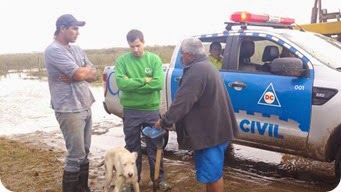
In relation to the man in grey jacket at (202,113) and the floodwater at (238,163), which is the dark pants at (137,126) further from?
the man in grey jacket at (202,113)

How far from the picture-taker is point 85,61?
13.7 ft

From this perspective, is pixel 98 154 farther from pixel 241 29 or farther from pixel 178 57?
pixel 241 29

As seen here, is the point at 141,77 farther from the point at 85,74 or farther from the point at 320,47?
the point at 320,47

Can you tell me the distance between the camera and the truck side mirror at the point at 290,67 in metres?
4.18

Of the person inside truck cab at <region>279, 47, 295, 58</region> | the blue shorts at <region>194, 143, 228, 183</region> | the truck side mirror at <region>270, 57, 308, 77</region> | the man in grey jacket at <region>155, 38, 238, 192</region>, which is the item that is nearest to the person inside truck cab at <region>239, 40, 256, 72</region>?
the person inside truck cab at <region>279, 47, 295, 58</region>

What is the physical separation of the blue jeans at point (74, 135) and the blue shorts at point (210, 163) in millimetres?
1278

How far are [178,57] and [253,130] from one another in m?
1.58

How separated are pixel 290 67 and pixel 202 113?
4.51ft

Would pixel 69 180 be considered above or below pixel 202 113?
below

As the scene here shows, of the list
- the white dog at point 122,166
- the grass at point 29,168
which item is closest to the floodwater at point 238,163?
the grass at point 29,168

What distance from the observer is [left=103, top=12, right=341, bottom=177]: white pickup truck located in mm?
4137

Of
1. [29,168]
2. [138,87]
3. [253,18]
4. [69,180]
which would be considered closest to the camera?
[69,180]

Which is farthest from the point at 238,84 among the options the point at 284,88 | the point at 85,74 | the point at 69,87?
the point at 69,87

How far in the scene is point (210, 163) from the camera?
346 cm
